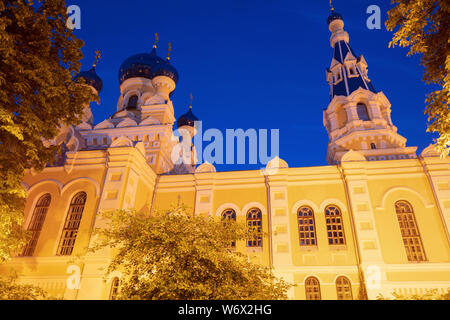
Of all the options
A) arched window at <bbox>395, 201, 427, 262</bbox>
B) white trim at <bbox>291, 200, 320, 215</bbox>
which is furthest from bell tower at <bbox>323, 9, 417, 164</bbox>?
white trim at <bbox>291, 200, 320, 215</bbox>

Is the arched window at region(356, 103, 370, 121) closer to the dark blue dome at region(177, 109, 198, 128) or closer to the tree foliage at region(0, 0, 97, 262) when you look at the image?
the dark blue dome at region(177, 109, 198, 128)

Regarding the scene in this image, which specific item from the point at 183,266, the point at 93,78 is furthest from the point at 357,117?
the point at 93,78

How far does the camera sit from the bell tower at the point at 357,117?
20.0 metres

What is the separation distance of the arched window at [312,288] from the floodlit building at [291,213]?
1.7 inches

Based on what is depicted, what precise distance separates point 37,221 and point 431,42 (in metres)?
17.3

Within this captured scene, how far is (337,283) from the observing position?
13.2 meters

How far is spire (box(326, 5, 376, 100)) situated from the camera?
22953 mm

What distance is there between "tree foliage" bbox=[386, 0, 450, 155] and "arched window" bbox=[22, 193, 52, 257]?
16.2 m

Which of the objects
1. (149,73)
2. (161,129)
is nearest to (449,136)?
(161,129)

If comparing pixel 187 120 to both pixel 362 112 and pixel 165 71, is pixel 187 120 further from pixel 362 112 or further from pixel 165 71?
pixel 362 112

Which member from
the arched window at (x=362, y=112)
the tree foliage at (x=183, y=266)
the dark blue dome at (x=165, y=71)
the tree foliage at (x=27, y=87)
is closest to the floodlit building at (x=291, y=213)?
the tree foliage at (x=27, y=87)

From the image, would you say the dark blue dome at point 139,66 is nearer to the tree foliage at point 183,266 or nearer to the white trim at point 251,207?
the white trim at point 251,207

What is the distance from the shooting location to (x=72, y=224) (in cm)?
1361

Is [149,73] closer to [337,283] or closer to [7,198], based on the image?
[7,198]
